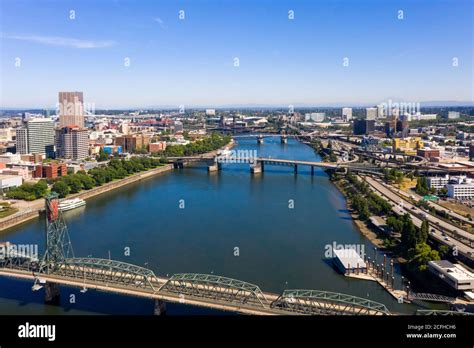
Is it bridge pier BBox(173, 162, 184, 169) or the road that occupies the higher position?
bridge pier BBox(173, 162, 184, 169)

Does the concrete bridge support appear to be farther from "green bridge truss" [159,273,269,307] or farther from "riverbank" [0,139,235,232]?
"green bridge truss" [159,273,269,307]

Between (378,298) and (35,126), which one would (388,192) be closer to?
(378,298)

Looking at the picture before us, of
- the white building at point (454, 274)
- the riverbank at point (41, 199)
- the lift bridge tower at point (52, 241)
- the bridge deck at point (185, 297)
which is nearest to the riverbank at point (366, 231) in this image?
the white building at point (454, 274)

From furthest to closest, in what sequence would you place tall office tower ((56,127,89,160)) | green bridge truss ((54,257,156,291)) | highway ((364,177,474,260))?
1. tall office tower ((56,127,89,160))
2. highway ((364,177,474,260))
3. green bridge truss ((54,257,156,291))

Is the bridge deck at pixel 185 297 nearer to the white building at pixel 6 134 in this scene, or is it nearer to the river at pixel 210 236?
the river at pixel 210 236

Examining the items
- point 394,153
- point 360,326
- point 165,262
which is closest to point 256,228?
point 165,262

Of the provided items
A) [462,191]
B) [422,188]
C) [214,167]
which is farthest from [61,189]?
[462,191]

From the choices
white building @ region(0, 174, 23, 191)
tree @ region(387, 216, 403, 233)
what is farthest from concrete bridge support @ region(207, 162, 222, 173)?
tree @ region(387, 216, 403, 233)
